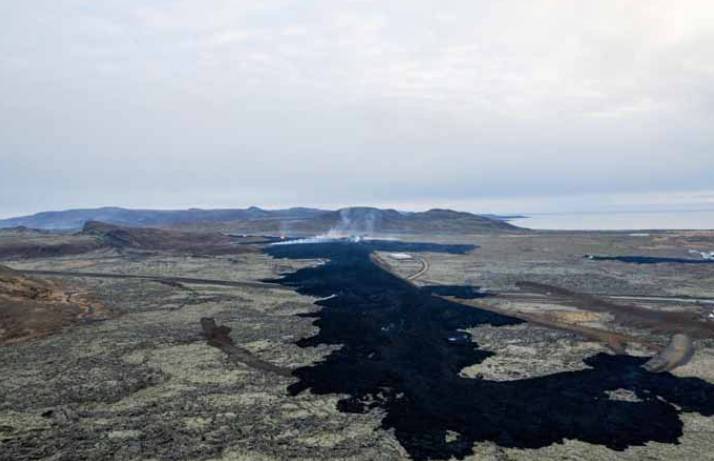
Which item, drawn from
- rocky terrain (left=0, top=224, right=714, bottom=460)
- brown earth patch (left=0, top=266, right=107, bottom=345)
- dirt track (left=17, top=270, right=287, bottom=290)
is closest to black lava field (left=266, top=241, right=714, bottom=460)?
rocky terrain (left=0, top=224, right=714, bottom=460)

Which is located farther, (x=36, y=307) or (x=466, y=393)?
(x=36, y=307)

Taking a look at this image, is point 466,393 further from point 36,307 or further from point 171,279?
point 171,279

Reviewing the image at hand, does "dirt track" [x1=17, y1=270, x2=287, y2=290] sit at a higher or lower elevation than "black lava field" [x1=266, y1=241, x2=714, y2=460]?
higher

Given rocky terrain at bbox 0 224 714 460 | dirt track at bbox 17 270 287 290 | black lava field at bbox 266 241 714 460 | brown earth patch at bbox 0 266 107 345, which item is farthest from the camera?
dirt track at bbox 17 270 287 290

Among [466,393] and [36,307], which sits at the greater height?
[36,307]

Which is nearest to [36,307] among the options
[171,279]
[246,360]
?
[171,279]

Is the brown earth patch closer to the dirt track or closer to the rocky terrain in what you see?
the rocky terrain

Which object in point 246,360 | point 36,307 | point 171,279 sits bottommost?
point 246,360

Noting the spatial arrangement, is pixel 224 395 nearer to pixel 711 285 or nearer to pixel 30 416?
pixel 30 416

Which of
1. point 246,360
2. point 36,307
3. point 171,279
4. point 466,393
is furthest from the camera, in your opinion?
point 171,279

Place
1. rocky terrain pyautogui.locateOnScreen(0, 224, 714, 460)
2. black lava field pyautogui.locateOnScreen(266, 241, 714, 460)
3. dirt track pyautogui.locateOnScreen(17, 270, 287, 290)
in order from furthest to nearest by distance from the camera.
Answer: dirt track pyautogui.locateOnScreen(17, 270, 287, 290) → black lava field pyautogui.locateOnScreen(266, 241, 714, 460) → rocky terrain pyautogui.locateOnScreen(0, 224, 714, 460)
